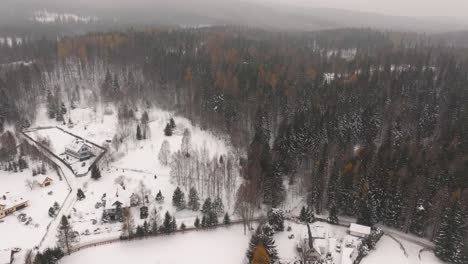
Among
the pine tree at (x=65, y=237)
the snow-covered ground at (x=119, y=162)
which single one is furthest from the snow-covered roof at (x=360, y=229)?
the pine tree at (x=65, y=237)

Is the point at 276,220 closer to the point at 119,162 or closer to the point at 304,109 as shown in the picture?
the point at 119,162

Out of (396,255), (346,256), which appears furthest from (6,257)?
(396,255)

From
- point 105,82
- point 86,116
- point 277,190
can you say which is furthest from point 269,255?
point 105,82

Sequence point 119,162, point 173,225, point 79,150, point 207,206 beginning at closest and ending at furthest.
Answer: point 173,225
point 207,206
point 119,162
point 79,150

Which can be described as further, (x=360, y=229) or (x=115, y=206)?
(x=115, y=206)

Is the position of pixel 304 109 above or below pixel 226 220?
above

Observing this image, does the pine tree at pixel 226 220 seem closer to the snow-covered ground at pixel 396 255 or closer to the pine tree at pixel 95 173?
the snow-covered ground at pixel 396 255

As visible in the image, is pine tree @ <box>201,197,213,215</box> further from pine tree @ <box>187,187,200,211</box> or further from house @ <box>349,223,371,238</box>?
house @ <box>349,223,371,238</box>
